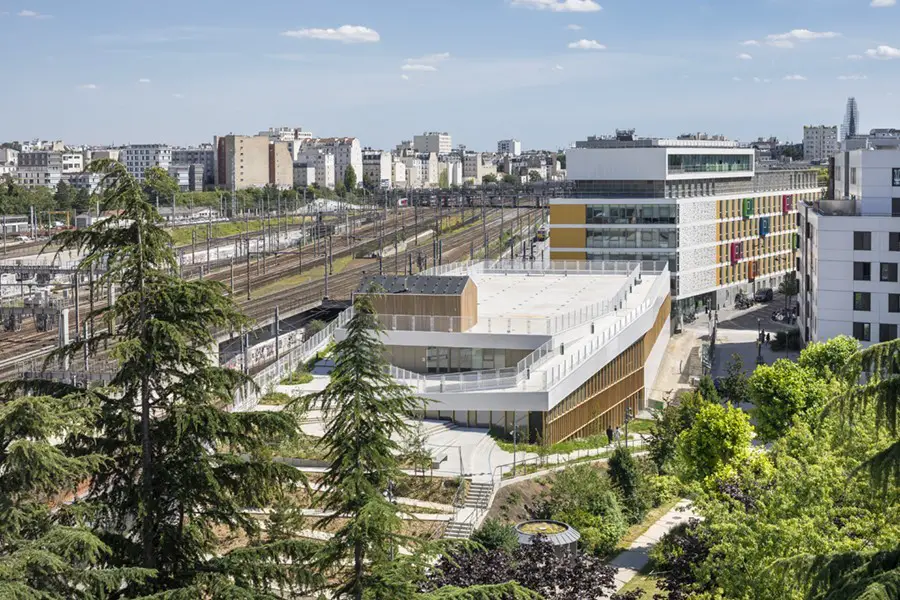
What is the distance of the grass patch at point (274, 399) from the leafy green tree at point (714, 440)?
42.5 ft

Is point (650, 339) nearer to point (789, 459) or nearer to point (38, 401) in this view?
point (789, 459)

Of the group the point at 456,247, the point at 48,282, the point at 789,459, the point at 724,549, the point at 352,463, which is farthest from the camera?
the point at 456,247

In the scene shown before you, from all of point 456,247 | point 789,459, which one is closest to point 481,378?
point 789,459

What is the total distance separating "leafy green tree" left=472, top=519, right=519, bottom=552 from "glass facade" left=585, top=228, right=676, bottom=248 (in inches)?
1953

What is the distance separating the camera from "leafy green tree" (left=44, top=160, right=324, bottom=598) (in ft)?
40.1

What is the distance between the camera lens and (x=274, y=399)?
3550 centimetres

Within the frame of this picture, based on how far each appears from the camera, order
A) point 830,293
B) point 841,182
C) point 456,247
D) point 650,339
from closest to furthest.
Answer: point 830,293 → point 650,339 → point 841,182 → point 456,247

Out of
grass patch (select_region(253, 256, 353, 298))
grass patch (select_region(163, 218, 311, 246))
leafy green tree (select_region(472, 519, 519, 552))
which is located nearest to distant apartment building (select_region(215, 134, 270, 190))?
grass patch (select_region(163, 218, 311, 246))

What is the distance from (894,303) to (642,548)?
23673 millimetres

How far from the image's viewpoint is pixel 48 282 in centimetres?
7494

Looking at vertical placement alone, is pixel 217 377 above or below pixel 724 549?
above

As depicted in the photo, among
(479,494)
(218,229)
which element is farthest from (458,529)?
(218,229)

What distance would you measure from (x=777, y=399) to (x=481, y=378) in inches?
342

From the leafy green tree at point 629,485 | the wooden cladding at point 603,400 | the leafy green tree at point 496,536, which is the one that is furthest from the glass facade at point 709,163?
the leafy green tree at point 496,536
